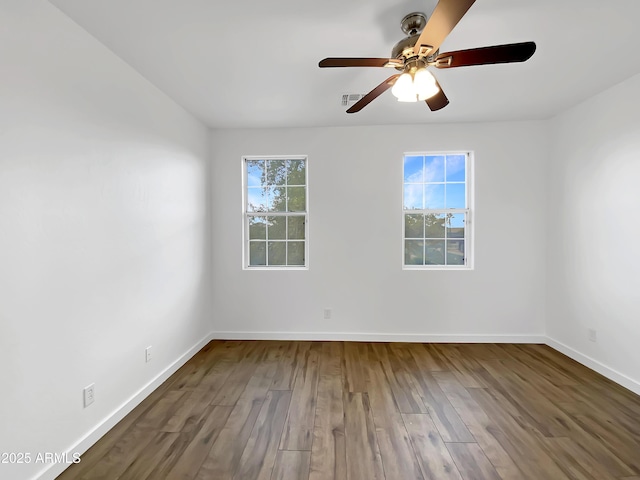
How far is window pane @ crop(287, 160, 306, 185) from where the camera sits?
12.1 ft

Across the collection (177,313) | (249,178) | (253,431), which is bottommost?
(253,431)

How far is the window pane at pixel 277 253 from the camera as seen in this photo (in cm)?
371

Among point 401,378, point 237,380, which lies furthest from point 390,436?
point 237,380

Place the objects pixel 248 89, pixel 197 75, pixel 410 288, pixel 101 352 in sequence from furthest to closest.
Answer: pixel 410 288 → pixel 248 89 → pixel 197 75 → pixel 101 352

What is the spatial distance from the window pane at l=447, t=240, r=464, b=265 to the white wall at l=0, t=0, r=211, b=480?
10.3 feet

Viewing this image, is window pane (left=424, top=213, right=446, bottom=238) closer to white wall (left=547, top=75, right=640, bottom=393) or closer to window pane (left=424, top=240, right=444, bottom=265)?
window pane (left=424, top=240, right=444, bottom=265)

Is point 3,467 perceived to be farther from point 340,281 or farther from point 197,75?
point 340,281

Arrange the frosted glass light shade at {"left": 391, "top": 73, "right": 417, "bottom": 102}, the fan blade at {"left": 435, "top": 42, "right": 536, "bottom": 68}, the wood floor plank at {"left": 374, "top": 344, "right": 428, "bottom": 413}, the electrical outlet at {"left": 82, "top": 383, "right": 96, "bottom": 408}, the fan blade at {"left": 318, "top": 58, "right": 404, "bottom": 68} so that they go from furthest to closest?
the wood floor plank at {"left": 374, "top": 344, "right": 428, "bottom": 413} < the electrical outlet at {"left": 82, "top": 383, "right": 96, "bottom": 408} < the frosted glass light shade at {"left": 391, "top": 73, "right": 417, "bottom": 102} < the fan blade at {"left": 318, "top": 58, "right": 404, "bottom": 68} < the fan blade at {"left": 435, "top": 42, "right": 536, "bottom": 68}

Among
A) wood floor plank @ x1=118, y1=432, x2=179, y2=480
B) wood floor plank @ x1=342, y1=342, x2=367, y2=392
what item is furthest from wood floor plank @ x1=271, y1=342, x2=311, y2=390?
wood floor plank @ x1=118, y1=432, x2=179, y2=480

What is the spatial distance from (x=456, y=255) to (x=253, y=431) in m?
2.90

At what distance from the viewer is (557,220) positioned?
3.28 metres

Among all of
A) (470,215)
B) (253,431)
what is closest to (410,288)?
(470,215)

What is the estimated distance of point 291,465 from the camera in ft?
5.49

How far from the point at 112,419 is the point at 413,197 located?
3.51 metres
